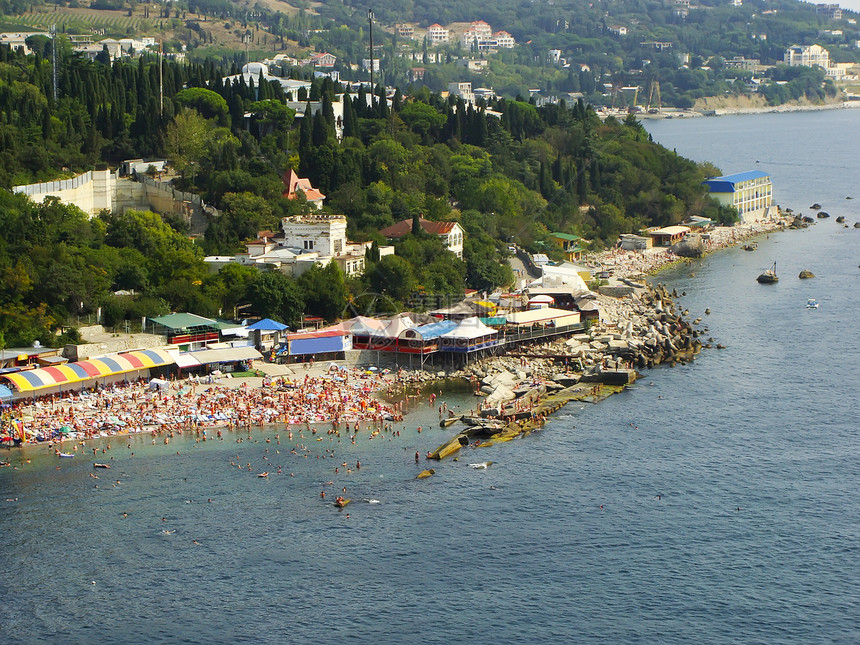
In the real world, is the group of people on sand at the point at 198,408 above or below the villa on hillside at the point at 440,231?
below

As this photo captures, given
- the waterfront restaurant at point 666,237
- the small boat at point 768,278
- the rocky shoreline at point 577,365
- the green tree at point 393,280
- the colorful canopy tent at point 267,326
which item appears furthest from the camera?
the waterfront restaurant at point 666,237

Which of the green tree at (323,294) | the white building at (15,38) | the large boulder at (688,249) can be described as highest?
the white building at (15,38)

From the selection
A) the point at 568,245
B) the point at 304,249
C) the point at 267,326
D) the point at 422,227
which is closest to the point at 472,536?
the point at 267,326

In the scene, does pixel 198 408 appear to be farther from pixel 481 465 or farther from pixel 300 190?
pixel 300 190

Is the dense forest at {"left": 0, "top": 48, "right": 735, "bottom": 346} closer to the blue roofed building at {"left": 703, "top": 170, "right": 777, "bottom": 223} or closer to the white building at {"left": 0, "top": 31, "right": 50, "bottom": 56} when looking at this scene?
the blue roofed building at {"left": 703, "top": 170, "right": 777, "bottom": 223}

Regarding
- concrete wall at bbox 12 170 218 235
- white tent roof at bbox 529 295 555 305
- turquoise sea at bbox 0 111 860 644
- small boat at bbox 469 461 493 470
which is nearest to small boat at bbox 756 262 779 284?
white tent roof at bbox 529 295 555 305

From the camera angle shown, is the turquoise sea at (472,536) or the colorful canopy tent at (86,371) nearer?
the turquoise sea at (472,536)

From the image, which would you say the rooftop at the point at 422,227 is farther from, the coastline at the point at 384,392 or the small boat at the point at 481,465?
the small boat at the point at 481,465

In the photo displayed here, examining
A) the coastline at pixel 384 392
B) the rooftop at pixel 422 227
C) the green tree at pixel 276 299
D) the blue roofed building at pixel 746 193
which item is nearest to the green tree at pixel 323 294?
the green tree at pixel 276 299
